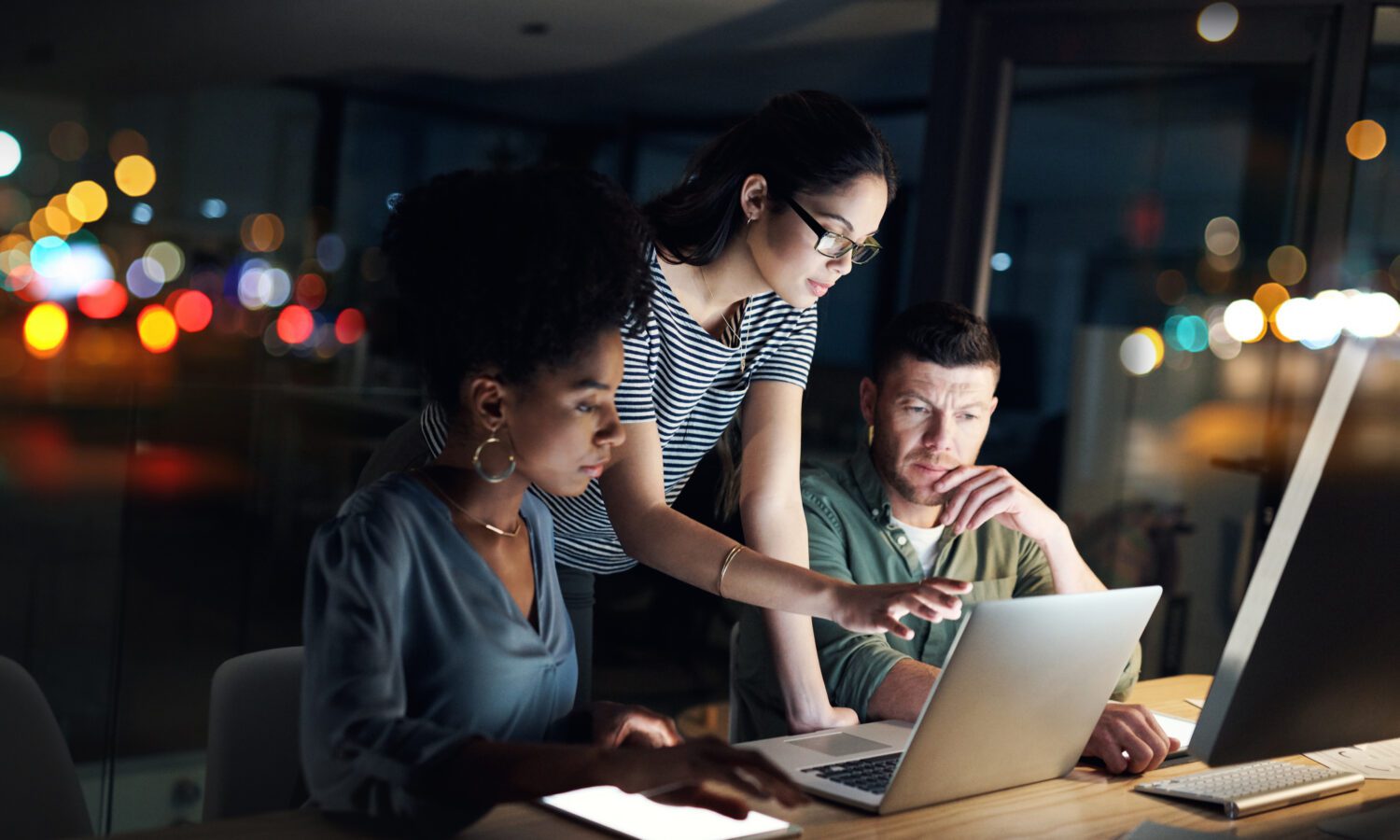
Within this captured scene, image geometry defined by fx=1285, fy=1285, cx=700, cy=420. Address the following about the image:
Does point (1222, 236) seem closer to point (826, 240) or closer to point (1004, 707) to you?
point (826, 240)

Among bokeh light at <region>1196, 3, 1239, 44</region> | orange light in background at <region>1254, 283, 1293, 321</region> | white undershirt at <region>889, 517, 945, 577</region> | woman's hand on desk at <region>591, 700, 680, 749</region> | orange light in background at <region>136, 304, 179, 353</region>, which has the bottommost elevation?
woman's hand on desk at <region>591, 700, 680, 749</region>

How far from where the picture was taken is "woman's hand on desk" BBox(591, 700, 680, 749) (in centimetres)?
124

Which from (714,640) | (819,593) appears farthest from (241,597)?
(819,593)

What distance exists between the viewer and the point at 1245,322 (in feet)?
12.0

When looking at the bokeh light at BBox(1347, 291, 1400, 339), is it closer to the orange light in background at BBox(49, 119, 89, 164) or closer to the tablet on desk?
the tablet on desk

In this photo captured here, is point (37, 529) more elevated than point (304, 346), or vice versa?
point (304, 346)

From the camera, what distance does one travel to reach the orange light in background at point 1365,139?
3.40m

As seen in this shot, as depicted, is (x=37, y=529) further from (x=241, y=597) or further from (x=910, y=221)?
(x=910, y=221)

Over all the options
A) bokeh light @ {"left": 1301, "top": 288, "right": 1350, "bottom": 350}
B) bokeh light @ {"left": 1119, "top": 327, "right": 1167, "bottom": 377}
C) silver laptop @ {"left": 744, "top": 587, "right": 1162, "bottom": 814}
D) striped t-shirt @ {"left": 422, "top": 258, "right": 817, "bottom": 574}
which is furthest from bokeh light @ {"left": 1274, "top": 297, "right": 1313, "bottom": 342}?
silver laptop @ {"left": 744, "top": 587, "right": 1162, "bottom": 814}

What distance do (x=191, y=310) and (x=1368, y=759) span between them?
3886mm

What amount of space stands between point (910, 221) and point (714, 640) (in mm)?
1736

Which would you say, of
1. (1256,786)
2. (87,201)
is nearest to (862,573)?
(1256,786)

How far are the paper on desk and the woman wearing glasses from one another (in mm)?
592

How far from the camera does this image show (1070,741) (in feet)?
4.60
